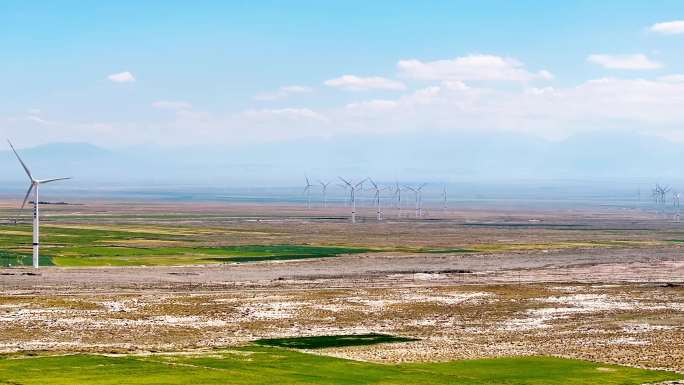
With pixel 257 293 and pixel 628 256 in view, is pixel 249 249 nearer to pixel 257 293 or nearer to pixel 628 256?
pixel 628 256

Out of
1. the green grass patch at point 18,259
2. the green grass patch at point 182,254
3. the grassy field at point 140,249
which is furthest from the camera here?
the grassy field at point 140,249

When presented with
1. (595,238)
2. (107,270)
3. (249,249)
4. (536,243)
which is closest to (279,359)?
(107,270)

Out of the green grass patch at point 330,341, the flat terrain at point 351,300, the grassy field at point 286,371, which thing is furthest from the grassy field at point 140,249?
the grassy field at point 286,371

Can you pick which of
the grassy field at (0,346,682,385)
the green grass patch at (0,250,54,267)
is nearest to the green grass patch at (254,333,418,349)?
the grassy field at (0,346,682,385)

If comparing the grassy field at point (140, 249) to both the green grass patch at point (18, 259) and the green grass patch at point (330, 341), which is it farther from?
the green grass patch at point (330, 341)

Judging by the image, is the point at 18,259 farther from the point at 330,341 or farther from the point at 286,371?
the point at 286,371

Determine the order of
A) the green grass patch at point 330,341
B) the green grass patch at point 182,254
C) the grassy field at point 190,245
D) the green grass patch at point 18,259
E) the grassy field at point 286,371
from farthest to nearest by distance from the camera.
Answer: the grassy field at point 190,245
the green grass patch at point 182,254
the green grass patch at point 18,259
the green grass patch at point 330,341
the grassy field at point 286,371

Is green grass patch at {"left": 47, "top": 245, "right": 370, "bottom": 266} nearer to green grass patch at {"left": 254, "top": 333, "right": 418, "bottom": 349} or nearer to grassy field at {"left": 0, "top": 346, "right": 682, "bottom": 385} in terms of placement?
green grass patch at {"left": 254, "top": 333, "right": 418, "bottom": 349}
